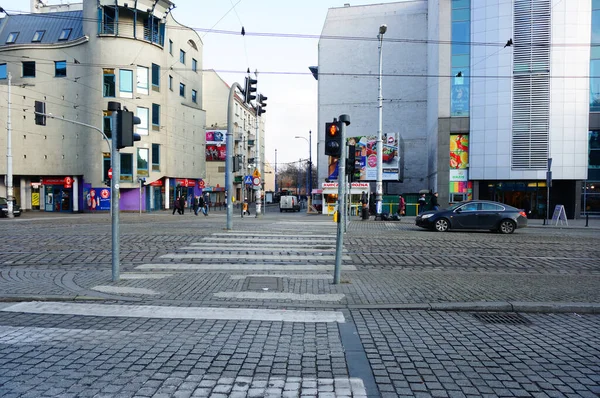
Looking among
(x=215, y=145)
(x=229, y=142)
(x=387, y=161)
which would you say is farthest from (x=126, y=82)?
(x=387, y=161)

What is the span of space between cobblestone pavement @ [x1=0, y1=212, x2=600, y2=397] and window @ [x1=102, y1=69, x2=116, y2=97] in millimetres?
28415

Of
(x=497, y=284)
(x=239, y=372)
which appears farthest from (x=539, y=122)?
(x=239, y=372)

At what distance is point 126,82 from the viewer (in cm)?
3575

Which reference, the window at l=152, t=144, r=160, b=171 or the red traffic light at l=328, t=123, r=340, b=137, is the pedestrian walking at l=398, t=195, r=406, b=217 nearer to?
the window at l=152, t=144, r=160, b=171

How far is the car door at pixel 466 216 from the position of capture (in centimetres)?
1750

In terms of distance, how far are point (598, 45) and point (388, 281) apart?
3083 centimetres

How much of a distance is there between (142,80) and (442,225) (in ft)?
96.6

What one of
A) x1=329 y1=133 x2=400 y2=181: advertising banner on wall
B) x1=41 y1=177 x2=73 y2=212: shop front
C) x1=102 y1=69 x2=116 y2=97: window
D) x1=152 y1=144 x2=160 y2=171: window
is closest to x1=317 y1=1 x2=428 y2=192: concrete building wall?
x1=329 y1=133 x2=400 y2=181: advertising banner on wall

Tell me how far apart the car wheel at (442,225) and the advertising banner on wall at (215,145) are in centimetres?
4233

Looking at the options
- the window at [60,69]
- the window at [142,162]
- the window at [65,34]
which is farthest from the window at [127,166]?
the window at [65,34]

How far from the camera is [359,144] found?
42.3 metres

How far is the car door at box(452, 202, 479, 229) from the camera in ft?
57.4

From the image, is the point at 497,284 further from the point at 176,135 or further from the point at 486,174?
the point at 176,135

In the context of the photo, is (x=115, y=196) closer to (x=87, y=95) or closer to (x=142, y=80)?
(x=142, y=80)
